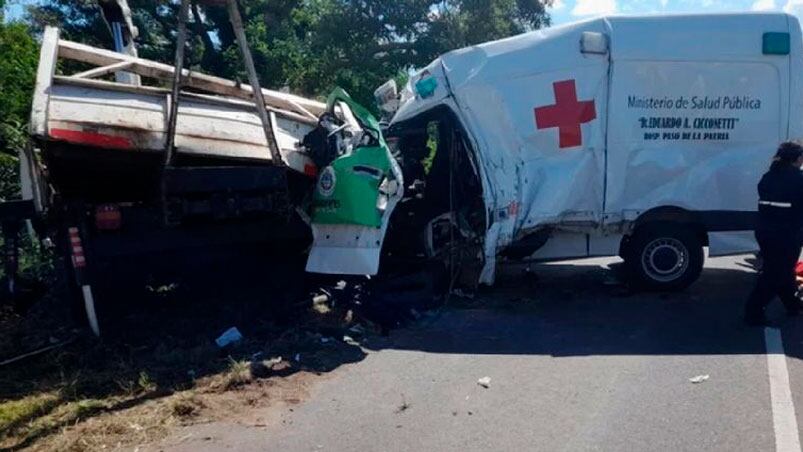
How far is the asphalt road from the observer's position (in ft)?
14.3

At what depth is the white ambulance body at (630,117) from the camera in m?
7.36

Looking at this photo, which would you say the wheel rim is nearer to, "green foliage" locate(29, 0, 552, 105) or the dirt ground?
the dirt ground

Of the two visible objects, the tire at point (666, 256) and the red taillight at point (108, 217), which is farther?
the tire at point (666, 256)

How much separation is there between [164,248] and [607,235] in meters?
4.13

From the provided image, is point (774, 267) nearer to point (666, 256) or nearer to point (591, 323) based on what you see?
point (666, 256)

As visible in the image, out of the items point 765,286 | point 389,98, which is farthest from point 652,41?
point 389,98

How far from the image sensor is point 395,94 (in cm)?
830

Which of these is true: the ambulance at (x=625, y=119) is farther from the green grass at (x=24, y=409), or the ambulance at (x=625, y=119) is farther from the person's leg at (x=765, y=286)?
the green grass at (x=24, y=409)

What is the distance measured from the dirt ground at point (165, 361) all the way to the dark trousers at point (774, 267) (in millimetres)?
3184

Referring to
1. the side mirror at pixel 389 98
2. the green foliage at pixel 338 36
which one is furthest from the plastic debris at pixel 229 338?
the green foliage at pixel 338 36

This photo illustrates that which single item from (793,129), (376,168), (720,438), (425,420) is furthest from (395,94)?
(720,438)

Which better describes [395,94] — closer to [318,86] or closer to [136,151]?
[136,151]

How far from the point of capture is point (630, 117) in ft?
24.3

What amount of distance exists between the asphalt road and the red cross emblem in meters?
1.63
